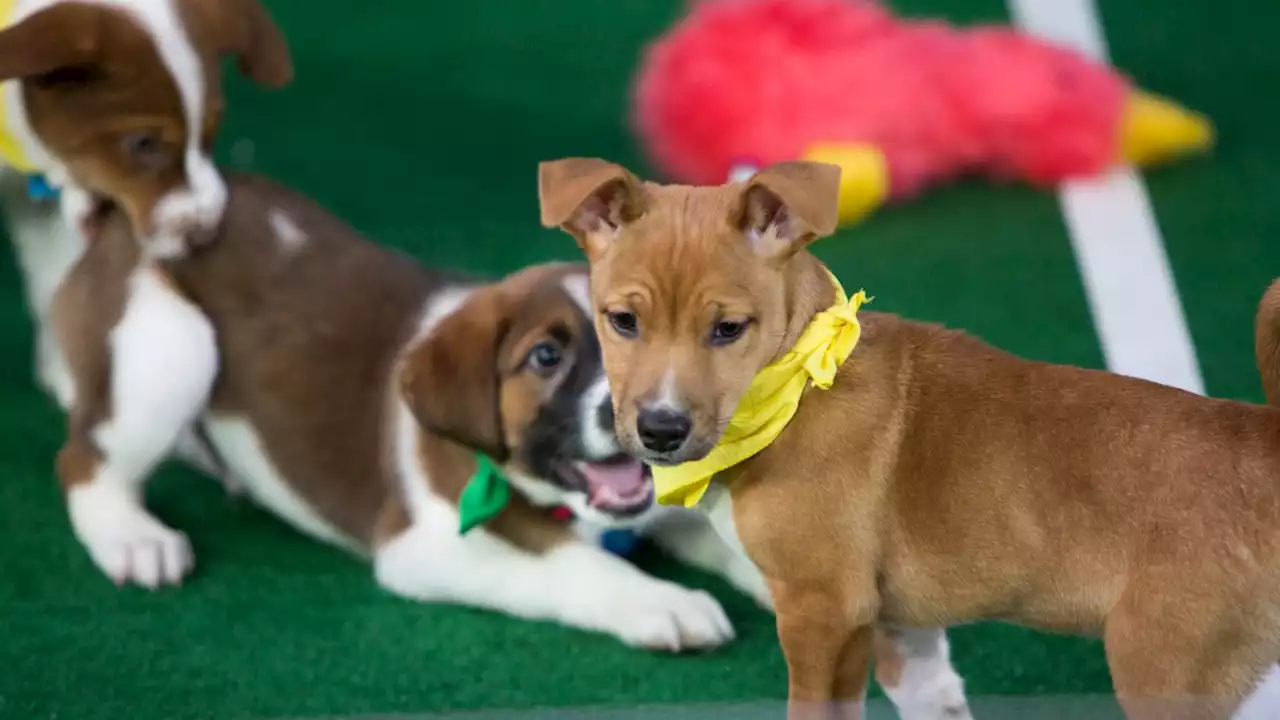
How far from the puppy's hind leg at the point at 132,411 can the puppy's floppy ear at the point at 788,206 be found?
1757 mm

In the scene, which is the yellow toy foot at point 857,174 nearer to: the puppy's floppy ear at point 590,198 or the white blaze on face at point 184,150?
the white blaze on face at point 184,150

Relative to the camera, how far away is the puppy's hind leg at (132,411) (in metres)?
3.73

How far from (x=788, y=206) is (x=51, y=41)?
201 centimetres

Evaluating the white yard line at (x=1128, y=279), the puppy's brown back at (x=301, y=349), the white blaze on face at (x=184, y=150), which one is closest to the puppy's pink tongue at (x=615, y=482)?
the puppy's brown back at (x=301, y=349)

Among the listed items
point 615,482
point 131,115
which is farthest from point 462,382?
point 131,115

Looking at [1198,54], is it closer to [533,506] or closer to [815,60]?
[815,60]

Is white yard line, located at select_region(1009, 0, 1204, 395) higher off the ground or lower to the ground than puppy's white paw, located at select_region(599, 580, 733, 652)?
lower

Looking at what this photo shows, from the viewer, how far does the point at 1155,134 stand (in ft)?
17.5

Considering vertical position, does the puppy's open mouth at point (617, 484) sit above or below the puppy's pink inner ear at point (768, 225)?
below

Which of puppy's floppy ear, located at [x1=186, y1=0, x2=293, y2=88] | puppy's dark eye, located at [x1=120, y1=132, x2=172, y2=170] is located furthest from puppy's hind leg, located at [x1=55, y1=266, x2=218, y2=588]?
puppy's floppy ear, located at [x1=186, y1=0, x2=293, y2=88]

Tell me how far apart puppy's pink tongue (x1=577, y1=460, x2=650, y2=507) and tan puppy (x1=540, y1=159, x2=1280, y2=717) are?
2.18 feet

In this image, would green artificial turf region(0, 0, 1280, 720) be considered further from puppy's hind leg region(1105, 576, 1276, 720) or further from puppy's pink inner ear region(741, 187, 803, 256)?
puppy's pink inner ear region(741, 187, 803, 256)

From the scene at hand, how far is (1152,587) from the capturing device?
236 centimetres

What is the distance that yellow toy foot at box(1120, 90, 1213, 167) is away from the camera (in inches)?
210
